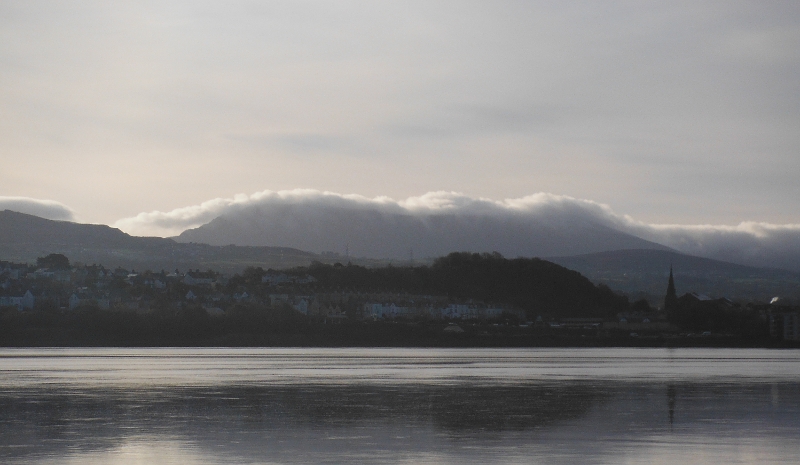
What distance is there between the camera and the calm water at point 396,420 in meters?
26.2

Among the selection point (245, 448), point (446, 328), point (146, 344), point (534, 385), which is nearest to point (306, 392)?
point (534, 385)

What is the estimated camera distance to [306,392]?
46500 millimetres

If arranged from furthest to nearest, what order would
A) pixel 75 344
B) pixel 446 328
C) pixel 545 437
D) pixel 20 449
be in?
1. pixel 446 328
2. pixel 75 344
3. pixel 545 437
4. pixel 20 449

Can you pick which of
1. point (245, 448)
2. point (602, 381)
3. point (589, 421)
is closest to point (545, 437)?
point (589, 421)

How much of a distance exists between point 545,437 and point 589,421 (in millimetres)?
4829

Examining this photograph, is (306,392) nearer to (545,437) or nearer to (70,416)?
(70,416)

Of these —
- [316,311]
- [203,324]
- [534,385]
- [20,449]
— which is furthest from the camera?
[316,311]

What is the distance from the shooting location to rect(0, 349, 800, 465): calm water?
2623 centimetres

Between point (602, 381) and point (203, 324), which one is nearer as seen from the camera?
point (602, 381)

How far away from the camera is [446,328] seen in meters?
176

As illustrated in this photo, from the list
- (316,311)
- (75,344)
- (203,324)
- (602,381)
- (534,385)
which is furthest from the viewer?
(316,311)

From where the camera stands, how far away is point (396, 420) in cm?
3412

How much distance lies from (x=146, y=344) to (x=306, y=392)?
11242 cm

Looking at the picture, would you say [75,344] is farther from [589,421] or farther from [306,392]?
[589,421]
